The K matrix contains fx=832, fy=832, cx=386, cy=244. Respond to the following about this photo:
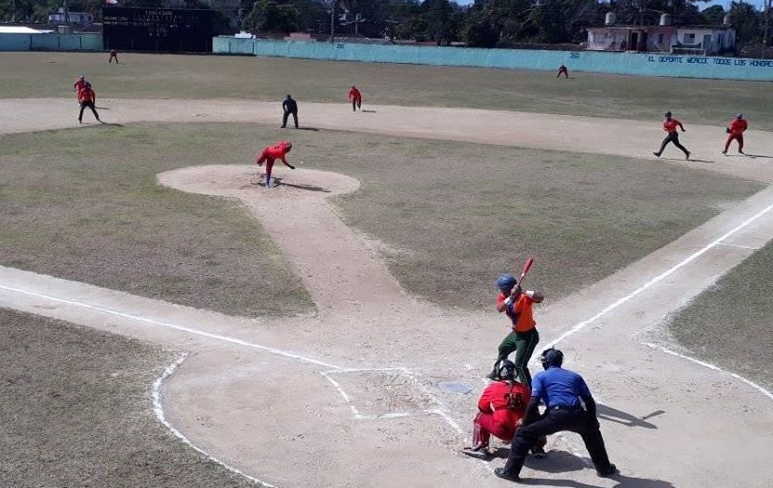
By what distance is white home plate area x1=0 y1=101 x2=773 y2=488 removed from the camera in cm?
905

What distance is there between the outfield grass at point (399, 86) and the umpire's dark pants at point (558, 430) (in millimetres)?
37829

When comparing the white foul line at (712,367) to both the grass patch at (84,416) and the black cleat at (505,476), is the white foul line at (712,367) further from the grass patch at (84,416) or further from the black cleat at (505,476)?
the grass patch at (84,416)

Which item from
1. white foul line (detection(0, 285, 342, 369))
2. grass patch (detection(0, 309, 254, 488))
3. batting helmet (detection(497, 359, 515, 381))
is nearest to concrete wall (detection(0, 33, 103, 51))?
white foul line (detection(0, 285, 342, 369))

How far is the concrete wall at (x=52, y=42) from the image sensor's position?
91.1m

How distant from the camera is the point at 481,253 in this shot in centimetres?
1767

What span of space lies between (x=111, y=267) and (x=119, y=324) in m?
3.13

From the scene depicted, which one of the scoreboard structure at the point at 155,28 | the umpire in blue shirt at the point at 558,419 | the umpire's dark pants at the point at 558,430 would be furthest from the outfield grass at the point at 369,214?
the scoreboard structure at the point at 155,28

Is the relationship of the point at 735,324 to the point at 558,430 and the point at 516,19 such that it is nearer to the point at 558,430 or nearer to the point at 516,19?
the point at 558,430

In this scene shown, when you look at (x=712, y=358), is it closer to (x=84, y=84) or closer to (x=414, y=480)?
(x=414, y=480)

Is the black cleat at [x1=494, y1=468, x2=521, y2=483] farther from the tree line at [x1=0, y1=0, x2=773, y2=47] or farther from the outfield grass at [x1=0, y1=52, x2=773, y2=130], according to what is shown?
the tree line at [x1=0, y1=0, x2=773, y2=47]

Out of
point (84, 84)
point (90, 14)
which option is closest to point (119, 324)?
point (84, 84)

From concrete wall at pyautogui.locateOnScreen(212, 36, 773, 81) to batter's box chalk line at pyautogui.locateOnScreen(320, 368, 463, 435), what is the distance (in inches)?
2934

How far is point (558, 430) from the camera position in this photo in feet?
28.0

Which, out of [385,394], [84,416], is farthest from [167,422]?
[385,394]
